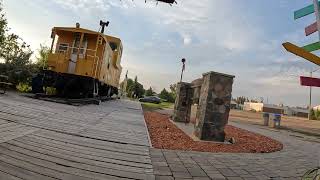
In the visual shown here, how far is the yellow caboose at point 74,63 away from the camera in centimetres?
1627

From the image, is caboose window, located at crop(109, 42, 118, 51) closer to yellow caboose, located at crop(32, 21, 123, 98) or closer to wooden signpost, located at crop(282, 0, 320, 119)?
yellow caboose, located at crop(32, 21, 123, 98)

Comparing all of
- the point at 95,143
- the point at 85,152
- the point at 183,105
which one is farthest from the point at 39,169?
the point at 183,105

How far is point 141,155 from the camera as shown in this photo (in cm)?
550

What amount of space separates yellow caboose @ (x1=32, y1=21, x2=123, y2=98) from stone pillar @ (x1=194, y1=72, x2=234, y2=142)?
843 centimetres

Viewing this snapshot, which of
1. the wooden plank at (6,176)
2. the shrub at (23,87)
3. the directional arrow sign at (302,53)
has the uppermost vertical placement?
the directional arrow sign at (302,53)

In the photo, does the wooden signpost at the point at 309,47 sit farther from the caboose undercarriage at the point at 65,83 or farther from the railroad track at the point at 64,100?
the caboose undercarriage at the point at 65,83

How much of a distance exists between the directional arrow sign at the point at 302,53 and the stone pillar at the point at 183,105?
1217cm

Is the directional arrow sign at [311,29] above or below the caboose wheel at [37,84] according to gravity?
above

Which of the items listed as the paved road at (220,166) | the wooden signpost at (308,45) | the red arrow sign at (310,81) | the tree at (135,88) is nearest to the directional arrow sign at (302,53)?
the wooden signpost at (308,45)

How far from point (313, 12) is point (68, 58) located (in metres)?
15.1

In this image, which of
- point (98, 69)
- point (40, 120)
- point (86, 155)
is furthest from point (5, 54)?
point (86, 155)

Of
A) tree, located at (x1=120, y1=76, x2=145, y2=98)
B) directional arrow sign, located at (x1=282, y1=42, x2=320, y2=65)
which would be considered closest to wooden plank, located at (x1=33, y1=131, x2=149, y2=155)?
directional arrow sign, located at (x1=282, y1=42, x2=320, y2=65)

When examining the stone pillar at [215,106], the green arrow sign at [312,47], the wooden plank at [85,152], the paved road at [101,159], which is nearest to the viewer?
the green arrow sign at [312,47]

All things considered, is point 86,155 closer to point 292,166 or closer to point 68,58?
point 292,166
